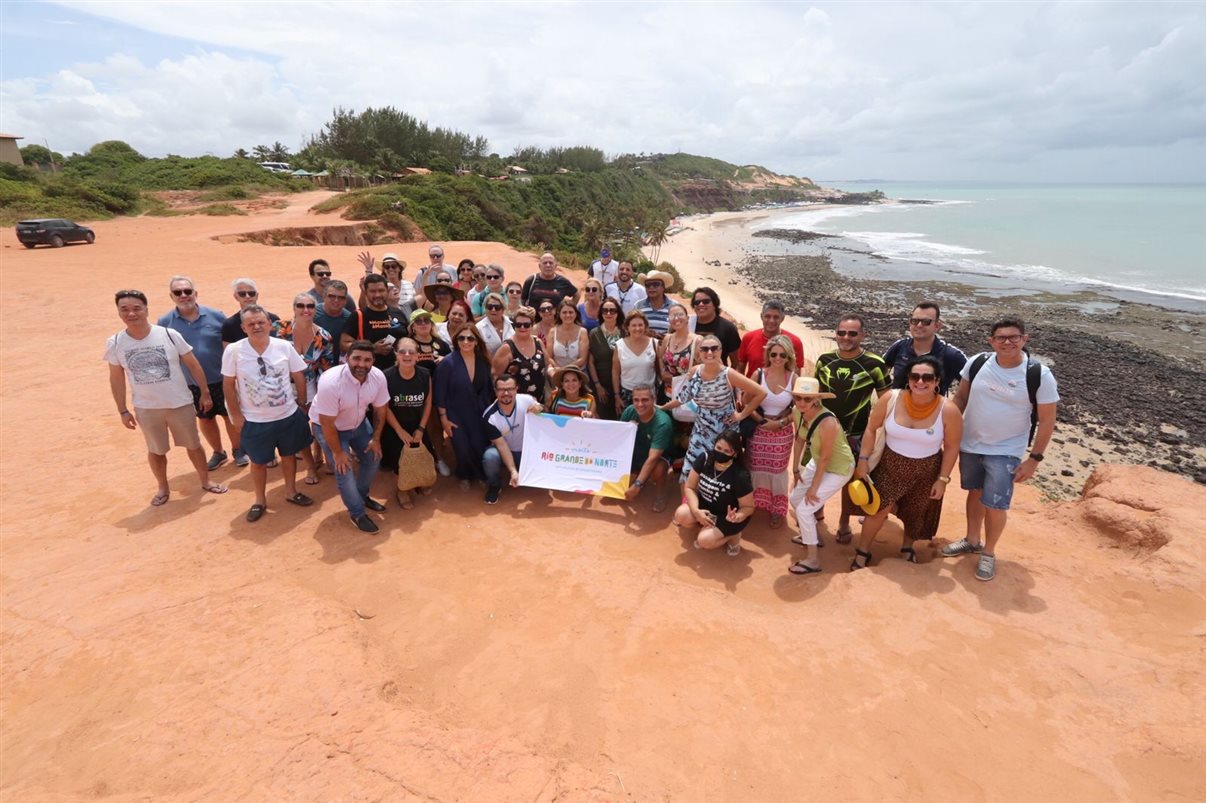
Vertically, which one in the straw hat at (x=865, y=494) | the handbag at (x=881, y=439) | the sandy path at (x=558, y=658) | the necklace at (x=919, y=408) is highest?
the necklace at (x=919, y=408)

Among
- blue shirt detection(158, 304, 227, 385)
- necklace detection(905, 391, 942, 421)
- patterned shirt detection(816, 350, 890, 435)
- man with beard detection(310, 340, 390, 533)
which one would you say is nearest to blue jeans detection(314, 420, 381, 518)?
man with beard detection(310, 340, 390, 533)

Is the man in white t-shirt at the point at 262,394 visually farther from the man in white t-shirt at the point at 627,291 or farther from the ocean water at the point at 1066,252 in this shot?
the ocean water at the point at 1066,252

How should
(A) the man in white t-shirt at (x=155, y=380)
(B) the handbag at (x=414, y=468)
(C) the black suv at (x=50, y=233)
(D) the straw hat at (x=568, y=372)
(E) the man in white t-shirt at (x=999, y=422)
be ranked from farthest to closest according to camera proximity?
(C) the black suv at (x=50, y=233)
(D) the straw hat at (x=568, y=372)
(B) the handbag at (x=414, y=468)
(A) the man in white t-shirt at (x=155, y=380)
(E) the man in white t-shirt at (x=999, y=422)

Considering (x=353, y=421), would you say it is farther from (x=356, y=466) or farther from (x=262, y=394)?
(x=262, y=394)

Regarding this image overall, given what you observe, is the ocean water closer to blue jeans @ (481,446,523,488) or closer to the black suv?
blue jeans @ (481,446,523,488)

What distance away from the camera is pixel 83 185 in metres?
28.4

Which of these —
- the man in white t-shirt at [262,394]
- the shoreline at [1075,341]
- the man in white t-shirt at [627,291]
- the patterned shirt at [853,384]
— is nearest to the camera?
the man in white t-shirt at [262,394]

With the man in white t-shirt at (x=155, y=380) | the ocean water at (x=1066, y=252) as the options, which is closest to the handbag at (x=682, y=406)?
the man in white t-shirt at (x=155, y=380)

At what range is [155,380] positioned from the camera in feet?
17.4

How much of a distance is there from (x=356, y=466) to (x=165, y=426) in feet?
6.61

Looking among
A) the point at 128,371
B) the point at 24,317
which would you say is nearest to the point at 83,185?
the point at 24,317

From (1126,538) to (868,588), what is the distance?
344 centimetres

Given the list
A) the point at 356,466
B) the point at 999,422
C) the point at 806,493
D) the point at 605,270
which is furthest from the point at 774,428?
the point at 605,270

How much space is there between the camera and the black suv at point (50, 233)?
19641mm
